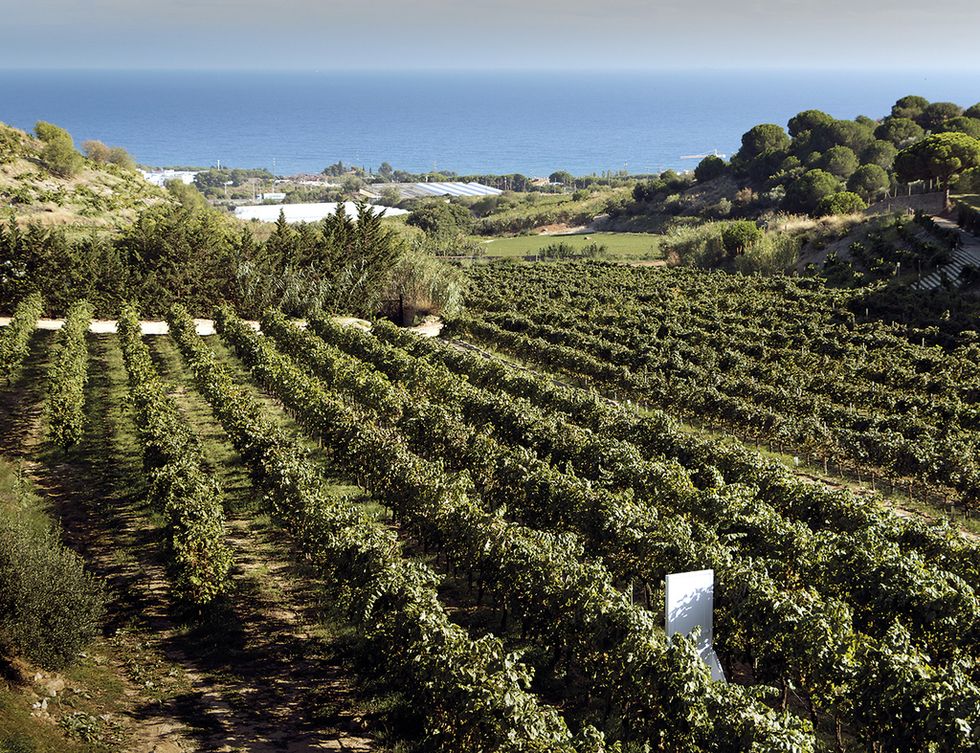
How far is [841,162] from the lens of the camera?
338 feet

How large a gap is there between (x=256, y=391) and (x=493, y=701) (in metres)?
27.6

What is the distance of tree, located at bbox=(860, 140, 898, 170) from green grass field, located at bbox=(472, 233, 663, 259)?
29.4 meters

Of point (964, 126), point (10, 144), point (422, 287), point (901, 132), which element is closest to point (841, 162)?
point (901, 132)

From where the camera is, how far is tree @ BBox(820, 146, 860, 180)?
103 m

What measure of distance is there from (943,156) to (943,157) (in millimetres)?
157

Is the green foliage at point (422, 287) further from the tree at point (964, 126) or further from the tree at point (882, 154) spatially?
the tree at point (882, 154)

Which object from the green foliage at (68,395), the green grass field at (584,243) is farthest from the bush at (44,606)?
the green grass field at (584,243)

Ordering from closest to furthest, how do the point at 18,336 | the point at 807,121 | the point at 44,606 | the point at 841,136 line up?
1. the point at 44,606
2. the point at 18,336
3. the point at 841,136
4. the point at 807,121

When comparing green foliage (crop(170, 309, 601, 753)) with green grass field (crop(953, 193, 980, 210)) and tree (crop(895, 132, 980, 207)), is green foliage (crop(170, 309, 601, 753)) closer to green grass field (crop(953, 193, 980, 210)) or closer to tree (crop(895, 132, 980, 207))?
green grass field (crop(953, 193, 980, 210))

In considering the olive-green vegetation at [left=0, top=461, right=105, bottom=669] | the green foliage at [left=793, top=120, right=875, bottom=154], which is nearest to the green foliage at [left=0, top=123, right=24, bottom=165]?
the olive-green vegetation at [left=0, top=461, right=105, bottom=669]

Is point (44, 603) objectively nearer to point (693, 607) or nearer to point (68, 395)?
point (693, 607)

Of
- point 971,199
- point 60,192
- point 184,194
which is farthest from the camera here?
point 184,194

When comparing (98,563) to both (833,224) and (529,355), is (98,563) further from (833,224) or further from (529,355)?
(833,224)

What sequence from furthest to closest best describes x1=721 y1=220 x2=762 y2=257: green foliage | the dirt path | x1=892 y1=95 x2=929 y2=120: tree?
x1=892 y1=95 x2=929 y2=120: tree
x1=721 y1=220 x2=762 y2=257: green foliage
the dirt path
